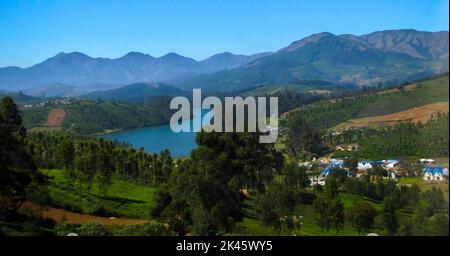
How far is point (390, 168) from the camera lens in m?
14.6

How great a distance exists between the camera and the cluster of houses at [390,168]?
3.72 meters

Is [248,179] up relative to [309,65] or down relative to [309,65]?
down

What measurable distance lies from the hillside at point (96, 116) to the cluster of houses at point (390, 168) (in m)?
Answer: 33.4

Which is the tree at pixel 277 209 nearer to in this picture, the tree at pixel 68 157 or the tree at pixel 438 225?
the tree at pixel 438 225

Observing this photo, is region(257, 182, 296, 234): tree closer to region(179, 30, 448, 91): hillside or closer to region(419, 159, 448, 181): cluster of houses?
region(419, 159, 448, 181): cluster of houses

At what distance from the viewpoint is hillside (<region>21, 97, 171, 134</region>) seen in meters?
48.7

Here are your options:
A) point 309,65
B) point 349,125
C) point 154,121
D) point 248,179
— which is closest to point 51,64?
point 309,65

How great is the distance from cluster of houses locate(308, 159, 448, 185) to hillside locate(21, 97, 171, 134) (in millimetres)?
33400

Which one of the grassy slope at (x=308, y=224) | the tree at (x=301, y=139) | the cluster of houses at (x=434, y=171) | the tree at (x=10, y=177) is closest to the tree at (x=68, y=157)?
the grassy slope at (x=308, y=224)

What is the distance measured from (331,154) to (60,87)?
427 feet
